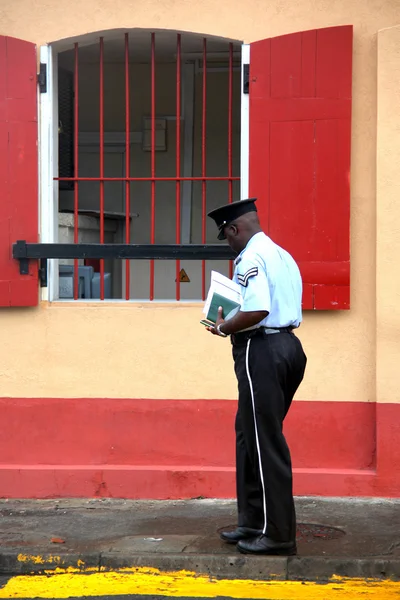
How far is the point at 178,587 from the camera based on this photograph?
513cm

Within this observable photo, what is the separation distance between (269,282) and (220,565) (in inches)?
61.8

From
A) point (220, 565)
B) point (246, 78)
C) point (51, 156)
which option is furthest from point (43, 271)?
point (220, 565)

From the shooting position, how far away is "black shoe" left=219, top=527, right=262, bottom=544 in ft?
18.3

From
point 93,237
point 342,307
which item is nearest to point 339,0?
point 342,307

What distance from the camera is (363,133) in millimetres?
6910

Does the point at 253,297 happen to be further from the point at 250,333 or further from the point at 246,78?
the point at 246,78

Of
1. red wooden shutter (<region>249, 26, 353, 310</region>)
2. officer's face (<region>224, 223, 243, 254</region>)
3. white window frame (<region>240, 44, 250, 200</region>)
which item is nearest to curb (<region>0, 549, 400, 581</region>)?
officer's face (<region>224, 223, 243, 254</region>)

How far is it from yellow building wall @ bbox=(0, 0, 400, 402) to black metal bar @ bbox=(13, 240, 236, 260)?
38cm

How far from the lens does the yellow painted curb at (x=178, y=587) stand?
16.4 ft

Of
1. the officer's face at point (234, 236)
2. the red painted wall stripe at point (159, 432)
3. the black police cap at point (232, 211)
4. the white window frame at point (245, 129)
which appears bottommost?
the red painted wall stripe at point (159, 432)

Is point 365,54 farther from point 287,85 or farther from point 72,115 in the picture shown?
point 72,115

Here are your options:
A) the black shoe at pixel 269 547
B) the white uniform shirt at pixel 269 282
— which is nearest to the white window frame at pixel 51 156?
the white uniform shirt at pixel 269 282

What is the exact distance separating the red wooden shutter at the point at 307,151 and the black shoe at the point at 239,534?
6.13 feet

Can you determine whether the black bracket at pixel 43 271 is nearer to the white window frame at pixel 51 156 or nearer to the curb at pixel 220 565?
the white window frame at pixel 51 156
